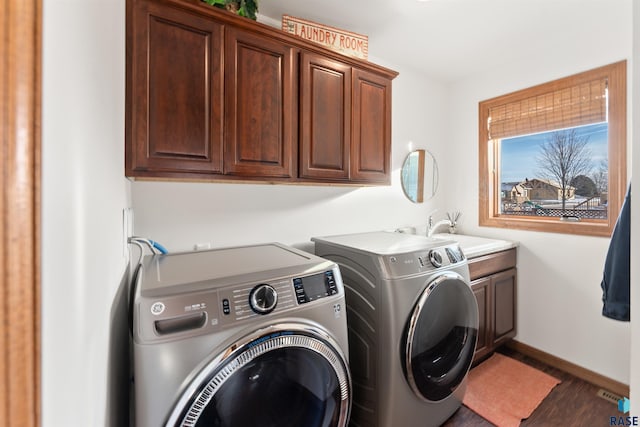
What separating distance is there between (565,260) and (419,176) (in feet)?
4.27

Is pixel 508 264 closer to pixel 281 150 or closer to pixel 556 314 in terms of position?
pixel 556 314

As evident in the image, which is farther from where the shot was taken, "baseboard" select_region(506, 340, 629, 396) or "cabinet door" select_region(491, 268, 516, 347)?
"cabinet door" select_region(491, 268, 516, 347)

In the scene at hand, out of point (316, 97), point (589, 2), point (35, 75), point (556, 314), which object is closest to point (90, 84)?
point (35, 75)

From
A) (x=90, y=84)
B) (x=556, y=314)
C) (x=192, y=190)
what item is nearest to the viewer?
(x=90, y=84)

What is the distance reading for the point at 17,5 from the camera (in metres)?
0.28

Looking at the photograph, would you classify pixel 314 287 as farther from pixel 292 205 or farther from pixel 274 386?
pixel 292 205

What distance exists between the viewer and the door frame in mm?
267

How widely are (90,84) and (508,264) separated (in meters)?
2.81

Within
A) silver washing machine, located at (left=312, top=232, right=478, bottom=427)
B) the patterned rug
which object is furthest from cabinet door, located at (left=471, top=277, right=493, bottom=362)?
silver washing machine, located at (left=312, top=232, right=478, bottom=427)

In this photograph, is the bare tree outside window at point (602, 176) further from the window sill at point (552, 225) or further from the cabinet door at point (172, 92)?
the cabinet door at point (172, 92)

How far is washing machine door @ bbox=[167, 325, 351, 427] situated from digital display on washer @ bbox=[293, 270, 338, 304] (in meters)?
0.12

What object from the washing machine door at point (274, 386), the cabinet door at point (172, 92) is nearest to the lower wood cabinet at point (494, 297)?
the washing machine door at point (274, 386)

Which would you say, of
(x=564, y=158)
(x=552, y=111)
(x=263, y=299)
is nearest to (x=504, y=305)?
(x=564, y=158)

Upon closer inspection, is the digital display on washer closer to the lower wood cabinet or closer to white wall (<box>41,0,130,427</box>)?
white wall (<box>41,0,130,427</box>)
